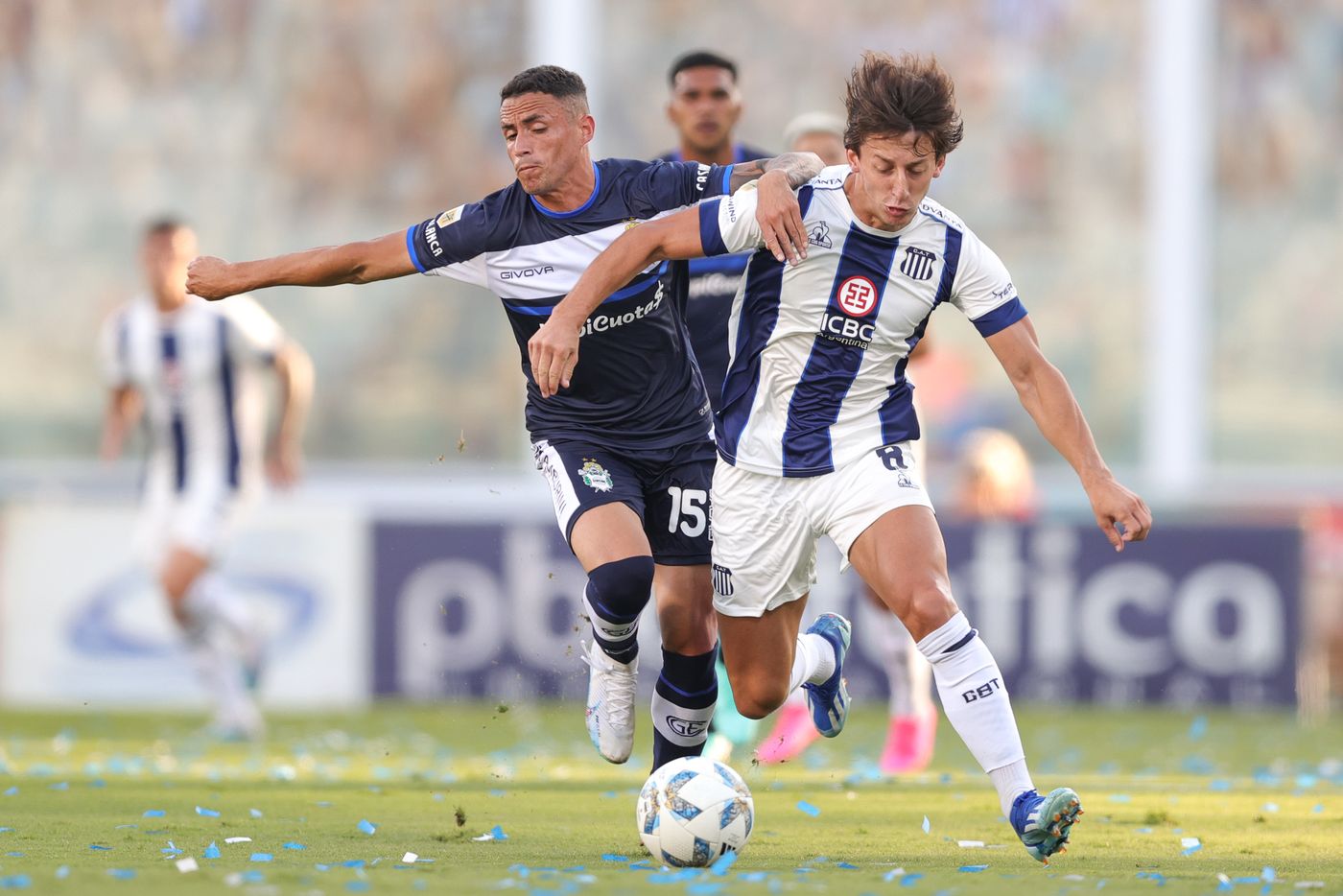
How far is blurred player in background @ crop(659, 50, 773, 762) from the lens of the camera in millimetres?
7785

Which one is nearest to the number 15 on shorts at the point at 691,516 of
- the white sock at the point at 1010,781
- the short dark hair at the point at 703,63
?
the white sock at the point at 1010,781

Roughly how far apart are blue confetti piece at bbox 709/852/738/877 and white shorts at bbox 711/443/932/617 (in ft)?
3.25

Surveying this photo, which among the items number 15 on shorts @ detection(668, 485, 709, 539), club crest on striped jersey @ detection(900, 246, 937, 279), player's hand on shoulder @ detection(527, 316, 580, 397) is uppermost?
club crest on striped jersey @ detection(900, 246, 937, 279)

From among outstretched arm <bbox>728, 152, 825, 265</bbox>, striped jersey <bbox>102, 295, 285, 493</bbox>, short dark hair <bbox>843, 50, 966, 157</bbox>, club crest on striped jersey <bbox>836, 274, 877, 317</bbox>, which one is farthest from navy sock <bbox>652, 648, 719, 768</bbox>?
striped jersey <bbox>102, 295, 285, 493</bbox>

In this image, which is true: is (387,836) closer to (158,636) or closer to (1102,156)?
(158,636)

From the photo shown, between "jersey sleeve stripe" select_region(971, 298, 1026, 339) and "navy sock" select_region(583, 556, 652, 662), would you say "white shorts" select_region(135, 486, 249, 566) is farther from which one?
"jersey sleeve stripe" select_region(971, 298, 1026, 339)

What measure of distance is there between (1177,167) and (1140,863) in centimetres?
1288

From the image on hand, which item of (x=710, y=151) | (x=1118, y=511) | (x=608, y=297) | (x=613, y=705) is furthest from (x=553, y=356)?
(x=710, y=151)

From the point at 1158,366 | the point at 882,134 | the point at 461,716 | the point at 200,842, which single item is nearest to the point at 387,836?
the point at 200,842

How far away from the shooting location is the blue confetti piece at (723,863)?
525 centimetres

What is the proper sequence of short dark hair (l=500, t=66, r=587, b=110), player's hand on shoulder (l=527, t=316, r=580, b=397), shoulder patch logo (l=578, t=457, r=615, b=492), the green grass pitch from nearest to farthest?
the green grass pitch → player's hand on shoulder (l=527, t=316, r=580, b=397) → short dark hair (l=500, t=66, r=587, b=110) → shoulder patch logo (l=578, t=457, r=615, b=492)

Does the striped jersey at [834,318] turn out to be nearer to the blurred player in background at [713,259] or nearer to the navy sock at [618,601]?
the navy sock at [618,601]

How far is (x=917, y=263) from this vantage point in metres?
6.01

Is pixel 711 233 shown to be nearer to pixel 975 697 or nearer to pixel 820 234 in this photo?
pixel 820 234
